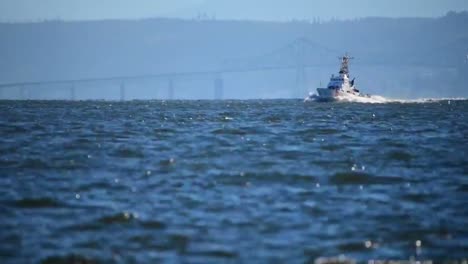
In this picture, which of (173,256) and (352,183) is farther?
(352,183)

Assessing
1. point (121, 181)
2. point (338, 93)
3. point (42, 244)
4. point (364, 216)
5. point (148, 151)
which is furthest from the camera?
point (338, 93)

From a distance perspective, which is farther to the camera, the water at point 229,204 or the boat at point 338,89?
the boat at point 338,89

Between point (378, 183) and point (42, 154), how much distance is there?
42.2ft

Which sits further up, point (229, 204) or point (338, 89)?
point (338, 89)

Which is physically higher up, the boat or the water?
the boat

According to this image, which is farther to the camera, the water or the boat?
the boat

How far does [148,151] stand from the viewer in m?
33.1

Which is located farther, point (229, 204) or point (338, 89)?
point (338, 89)

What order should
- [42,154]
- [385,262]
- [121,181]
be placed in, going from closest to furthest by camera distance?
[385,262] < [121,181] < [42,154]

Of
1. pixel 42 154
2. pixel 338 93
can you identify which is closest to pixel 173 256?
pixel 42 154

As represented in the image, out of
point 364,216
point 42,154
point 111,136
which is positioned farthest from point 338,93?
point 364,216

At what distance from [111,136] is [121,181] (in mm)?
19173

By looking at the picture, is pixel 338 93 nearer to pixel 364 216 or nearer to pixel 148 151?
pixel 148 151

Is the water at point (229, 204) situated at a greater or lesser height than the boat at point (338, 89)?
lesser
